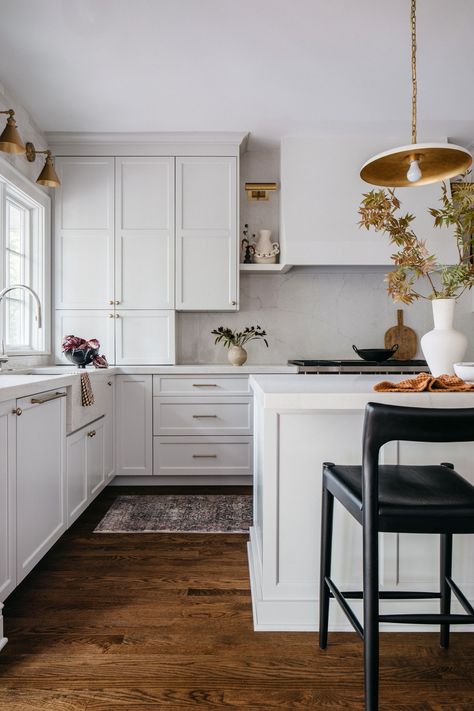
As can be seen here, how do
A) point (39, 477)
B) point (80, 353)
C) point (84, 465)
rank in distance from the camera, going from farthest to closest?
1. point (80, 353)
2. point (84, 465)
3. point (39, 477)

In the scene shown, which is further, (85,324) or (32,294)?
(85,324)

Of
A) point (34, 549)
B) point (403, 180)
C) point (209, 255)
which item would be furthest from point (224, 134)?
point (34, 549)

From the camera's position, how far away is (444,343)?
1.68m

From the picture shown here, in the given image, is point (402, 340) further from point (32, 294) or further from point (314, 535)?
point (32, 294)

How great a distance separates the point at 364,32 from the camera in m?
2.39

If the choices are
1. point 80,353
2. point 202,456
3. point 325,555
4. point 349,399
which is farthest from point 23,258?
point 325,555

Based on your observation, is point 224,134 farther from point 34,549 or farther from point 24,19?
point 34,549

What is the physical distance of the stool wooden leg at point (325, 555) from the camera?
4.75 ft

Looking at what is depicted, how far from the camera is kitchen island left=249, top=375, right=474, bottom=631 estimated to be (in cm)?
158

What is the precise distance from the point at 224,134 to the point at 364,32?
133 centimetres

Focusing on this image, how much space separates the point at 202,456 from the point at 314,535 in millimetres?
1796

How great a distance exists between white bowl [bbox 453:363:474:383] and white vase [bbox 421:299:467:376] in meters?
0.08

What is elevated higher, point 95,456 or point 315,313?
point 315,313

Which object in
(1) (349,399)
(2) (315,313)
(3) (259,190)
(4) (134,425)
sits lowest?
(4) (134,425)
